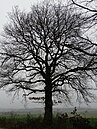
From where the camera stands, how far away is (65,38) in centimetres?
2567

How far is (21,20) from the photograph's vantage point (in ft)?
94.2

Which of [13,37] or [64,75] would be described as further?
[13,37]

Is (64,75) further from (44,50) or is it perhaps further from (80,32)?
(80,32)

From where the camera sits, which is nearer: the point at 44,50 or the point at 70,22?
the point at 70,22

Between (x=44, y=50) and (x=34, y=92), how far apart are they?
407 cm

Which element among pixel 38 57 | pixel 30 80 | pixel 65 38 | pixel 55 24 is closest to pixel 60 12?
pixel 55 24

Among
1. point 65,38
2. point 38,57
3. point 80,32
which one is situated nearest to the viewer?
point 80,32

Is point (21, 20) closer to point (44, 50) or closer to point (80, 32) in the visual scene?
point (44, 50)

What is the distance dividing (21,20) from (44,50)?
3.77 m

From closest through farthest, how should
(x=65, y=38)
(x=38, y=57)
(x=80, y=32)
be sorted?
(x=80, y=32)
(x=65, y=38)
(x=38, y=57)

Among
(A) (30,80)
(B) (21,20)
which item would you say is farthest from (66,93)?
(B) (21,20)

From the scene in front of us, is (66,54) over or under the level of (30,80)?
over

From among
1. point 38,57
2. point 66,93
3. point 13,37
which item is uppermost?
point 13,37

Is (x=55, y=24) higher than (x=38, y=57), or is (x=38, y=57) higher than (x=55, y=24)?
(x=55, y=24)
